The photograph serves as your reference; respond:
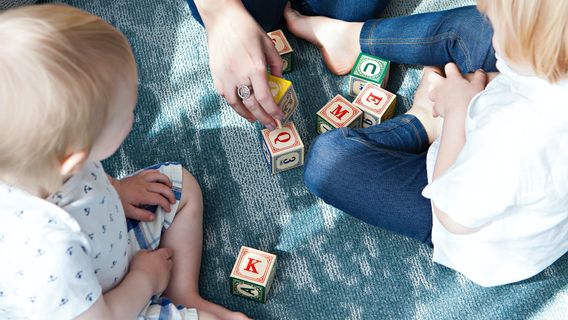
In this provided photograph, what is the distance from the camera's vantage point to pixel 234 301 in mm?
Result: 1178

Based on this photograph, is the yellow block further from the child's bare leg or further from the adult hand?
the child's bare leg

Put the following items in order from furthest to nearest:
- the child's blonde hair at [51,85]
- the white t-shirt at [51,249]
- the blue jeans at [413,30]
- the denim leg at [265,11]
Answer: the denim leg at [265,11], the blue jeans at [413,30], the white t-shirt at [51,249], the child's blonde hair at [51,85]

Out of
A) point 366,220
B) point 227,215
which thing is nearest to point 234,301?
point 227,215

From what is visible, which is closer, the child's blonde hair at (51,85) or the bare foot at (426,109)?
the child's blonde hair at (51,85)

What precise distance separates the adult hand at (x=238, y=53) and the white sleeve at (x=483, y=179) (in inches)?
13.4

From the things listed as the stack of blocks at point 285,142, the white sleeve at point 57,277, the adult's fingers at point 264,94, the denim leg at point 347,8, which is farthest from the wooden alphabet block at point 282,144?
the white sleeve at point 57,277

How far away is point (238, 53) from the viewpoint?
107 cm

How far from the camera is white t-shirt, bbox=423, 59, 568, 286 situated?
0.84 meters

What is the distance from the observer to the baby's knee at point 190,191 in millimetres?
1181

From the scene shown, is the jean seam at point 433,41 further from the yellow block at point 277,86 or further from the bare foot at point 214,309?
the bare foot at point 214,309

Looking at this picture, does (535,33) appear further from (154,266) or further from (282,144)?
(154,266)

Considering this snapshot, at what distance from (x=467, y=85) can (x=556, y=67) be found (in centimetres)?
36

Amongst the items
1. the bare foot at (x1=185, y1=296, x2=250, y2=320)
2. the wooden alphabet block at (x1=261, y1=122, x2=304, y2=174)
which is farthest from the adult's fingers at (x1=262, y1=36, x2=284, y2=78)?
the bare foot at (x1=185, y1=296, x2=250, y2=320)

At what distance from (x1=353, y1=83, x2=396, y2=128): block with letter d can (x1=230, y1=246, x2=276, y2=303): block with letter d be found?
1.20 ft
